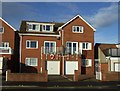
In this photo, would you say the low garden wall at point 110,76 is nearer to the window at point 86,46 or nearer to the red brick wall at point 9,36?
the window at point 86,46

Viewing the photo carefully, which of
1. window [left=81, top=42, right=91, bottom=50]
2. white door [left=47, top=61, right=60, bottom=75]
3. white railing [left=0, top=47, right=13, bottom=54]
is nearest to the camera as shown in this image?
white railing [left=0, top=47, right=13, bottom=54]

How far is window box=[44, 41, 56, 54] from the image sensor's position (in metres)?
41.3

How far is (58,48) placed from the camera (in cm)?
4197

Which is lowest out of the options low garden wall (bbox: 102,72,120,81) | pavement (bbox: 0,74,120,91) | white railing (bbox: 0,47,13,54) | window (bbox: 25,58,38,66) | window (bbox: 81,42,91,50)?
pavement (bbox: 0,74,120,91)

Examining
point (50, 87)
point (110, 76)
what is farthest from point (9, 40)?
point (50, 87)

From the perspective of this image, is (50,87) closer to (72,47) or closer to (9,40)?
(72,47)

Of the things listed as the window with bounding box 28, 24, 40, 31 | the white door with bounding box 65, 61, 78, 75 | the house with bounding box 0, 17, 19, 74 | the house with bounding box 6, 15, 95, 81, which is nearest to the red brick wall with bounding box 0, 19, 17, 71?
the house with bounding box 0, 17, 19, 74

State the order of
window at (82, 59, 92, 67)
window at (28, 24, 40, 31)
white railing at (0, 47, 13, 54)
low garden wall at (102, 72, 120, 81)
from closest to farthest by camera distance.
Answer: low garden wall at (102, 72, 120, 81) → white railing at (0, 47, 13, 54) → window at (82, 59, 92, 67) → window at (28, 24, 40, 31)

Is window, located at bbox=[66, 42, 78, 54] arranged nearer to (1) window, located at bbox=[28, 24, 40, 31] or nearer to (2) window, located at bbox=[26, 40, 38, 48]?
(2) window, located at bbox=[26, 40, 38, 48]

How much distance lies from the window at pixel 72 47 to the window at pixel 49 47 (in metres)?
2.13

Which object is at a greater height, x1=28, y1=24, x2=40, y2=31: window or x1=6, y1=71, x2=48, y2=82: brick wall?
x1=28, y1=24, x2=40, y2=31: window

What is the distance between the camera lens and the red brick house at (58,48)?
41562 millimetres

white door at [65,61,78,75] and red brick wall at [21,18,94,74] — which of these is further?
red brick wall at [21,18,94,74]

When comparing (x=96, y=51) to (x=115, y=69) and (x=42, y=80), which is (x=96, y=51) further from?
(x=42, y=80)
